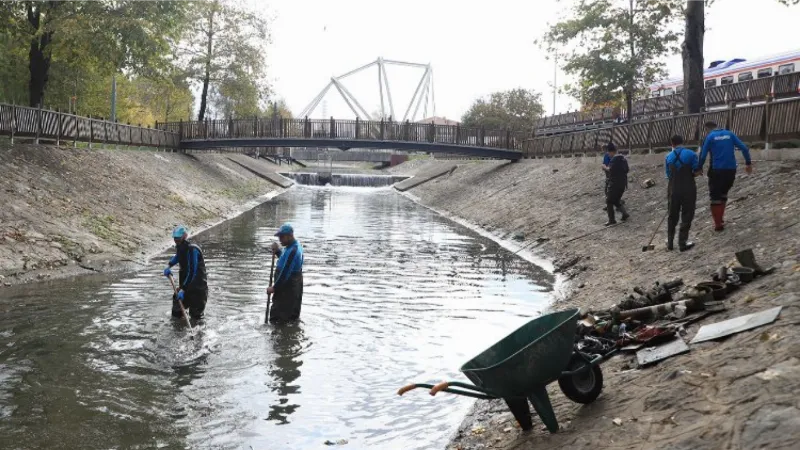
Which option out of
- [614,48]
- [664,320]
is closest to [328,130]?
[614,48]

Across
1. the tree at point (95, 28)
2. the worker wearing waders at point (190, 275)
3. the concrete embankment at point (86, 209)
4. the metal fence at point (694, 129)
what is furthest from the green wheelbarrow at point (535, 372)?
the tree at point (95, 28)

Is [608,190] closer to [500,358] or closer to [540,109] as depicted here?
[500,358]

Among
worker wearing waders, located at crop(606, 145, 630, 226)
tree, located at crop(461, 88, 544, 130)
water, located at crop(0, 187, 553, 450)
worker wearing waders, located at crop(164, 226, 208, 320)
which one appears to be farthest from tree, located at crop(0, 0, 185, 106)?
tree, located at crop(461, 88, 544, 130)

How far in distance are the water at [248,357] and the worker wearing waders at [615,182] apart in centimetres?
332

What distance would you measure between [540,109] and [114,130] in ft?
167

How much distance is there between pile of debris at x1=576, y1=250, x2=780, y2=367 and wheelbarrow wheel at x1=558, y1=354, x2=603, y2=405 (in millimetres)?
240

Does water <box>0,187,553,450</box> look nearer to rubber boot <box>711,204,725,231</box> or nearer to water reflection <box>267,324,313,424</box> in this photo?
water reflection <box>267,324,313,424</box>

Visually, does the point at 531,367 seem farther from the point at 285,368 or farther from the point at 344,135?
the point at 344,135

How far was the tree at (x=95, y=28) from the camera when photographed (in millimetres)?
23734

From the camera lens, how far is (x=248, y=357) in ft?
31.4

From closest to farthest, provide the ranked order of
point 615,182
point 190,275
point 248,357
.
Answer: point 248,357 < point 190,275 < point 615,182

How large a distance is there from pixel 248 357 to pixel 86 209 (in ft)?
42.7

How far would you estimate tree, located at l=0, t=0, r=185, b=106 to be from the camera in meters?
23.7

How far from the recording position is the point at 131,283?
15.0 m
